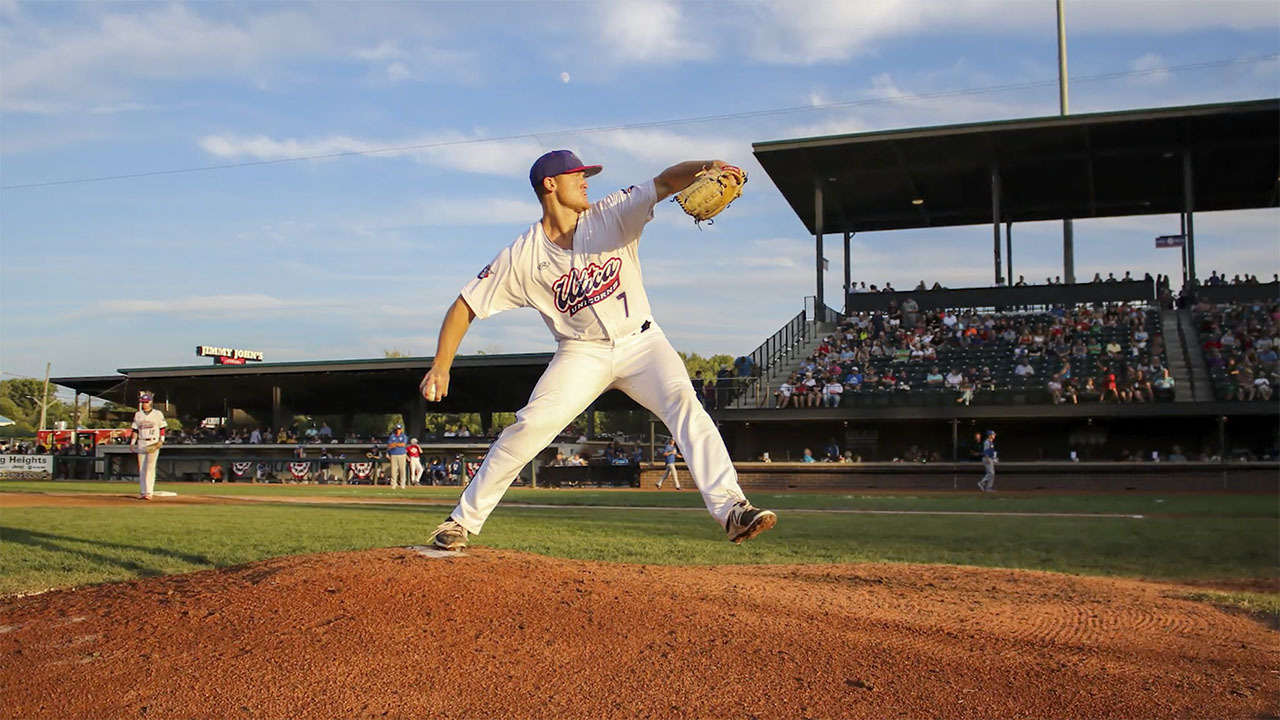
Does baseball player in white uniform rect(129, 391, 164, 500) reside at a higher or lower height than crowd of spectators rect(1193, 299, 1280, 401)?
lower

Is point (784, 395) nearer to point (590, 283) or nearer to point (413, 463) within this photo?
point (413, 463)

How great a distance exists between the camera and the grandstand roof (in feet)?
103

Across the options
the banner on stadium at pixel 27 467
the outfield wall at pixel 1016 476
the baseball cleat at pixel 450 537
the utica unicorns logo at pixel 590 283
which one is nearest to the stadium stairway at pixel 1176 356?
the outfield wall at pixel 1016 476

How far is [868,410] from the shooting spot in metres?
29.8

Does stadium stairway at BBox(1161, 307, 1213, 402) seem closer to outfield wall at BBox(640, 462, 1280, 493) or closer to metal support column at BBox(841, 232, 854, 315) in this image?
outfield wall at BBox(640, 462, 1280, 493)

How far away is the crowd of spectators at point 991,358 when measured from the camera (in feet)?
93.0

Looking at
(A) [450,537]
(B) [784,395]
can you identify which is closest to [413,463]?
(B) [784,395]

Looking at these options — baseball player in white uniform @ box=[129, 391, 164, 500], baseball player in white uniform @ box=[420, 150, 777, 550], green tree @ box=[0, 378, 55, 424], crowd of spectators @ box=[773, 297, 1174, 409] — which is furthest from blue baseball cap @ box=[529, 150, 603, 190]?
green tree @ box=[0, 378, 55, 424]

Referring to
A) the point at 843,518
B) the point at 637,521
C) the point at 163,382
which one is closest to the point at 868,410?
the point at 843,518

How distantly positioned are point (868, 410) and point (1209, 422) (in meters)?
9.83

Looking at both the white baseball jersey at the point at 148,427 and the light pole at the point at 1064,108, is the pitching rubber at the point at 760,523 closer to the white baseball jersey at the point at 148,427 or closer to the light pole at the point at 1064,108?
the white baseball jersey at the point at 148,427

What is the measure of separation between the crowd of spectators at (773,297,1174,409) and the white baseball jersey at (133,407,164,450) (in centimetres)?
1865

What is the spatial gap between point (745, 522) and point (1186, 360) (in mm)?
29672

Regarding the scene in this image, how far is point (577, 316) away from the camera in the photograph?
18.8 ft
